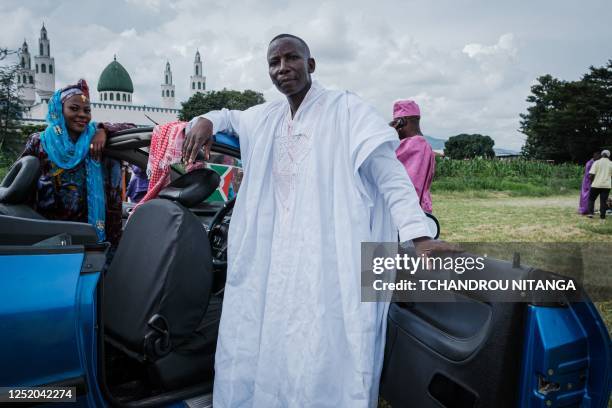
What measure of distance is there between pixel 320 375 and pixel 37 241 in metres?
1.20

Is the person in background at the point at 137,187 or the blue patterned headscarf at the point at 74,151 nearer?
the blue patterned headscarf at the point at 74,151

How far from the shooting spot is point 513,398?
→ 1.42 m

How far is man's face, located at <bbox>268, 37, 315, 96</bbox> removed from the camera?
82.4 inches

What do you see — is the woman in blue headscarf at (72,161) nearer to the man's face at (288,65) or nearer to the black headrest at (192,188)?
the black headrest at (192,188)

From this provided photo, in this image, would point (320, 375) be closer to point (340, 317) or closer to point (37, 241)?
point (340, 317)

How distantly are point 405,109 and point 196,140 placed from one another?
8.82 feet

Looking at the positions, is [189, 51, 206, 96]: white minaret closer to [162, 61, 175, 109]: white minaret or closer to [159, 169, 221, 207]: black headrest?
[162, 61, 175, 109]: white minaret

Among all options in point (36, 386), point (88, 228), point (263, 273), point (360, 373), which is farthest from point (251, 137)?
point (36, 386)

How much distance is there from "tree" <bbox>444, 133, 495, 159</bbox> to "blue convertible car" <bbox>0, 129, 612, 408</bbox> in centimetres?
7265

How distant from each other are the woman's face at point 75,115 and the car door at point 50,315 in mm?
1279

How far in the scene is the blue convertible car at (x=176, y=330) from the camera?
1.40 meters

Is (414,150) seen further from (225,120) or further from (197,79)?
(197,79)

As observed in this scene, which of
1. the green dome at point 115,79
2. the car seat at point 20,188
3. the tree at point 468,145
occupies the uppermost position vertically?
the green dome at point 115,79

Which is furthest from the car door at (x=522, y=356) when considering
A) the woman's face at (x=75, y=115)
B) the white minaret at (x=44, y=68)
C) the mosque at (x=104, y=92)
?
the white minaret at (x=44, y=68)
